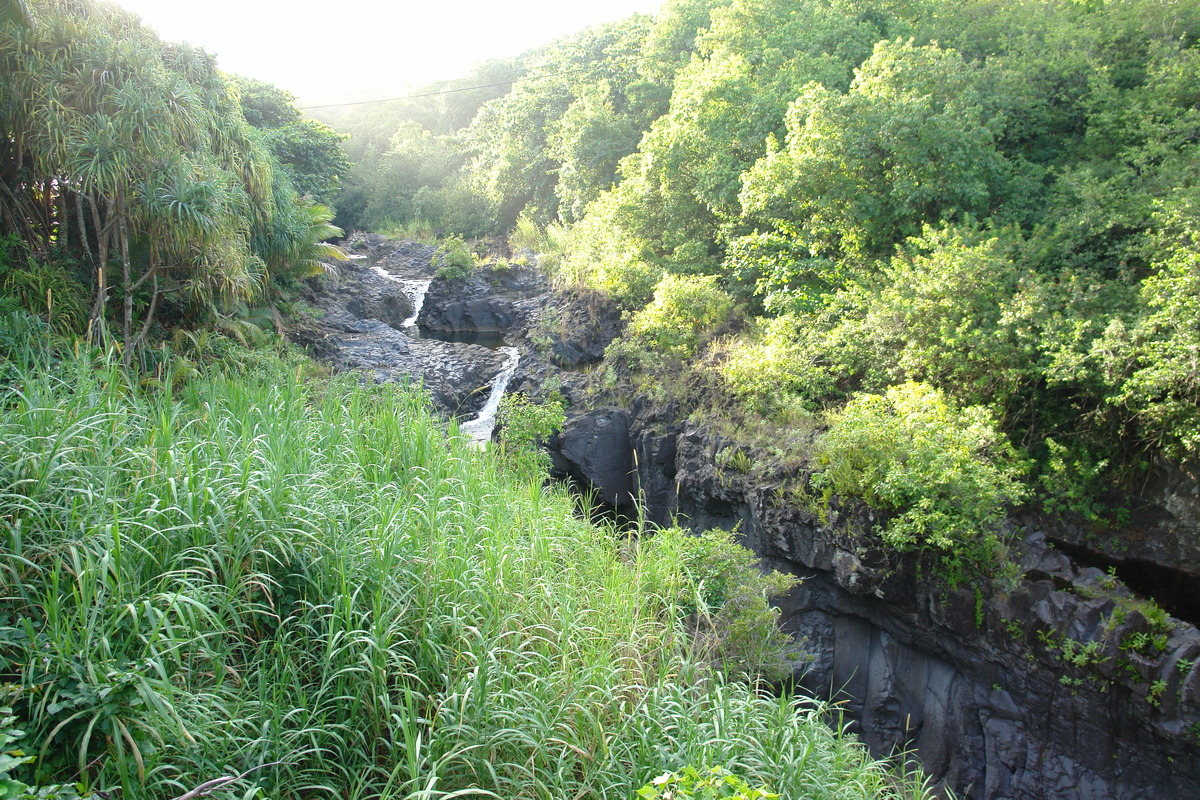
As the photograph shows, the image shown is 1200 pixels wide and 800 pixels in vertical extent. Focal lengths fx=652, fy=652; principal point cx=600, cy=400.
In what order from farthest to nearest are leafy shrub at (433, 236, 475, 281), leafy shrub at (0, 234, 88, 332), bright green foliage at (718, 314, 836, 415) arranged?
leafy shrub at (433, 236, 475, 281), bright green foliage at (718, 314, 836, 415), leafy shrub at (0, 234, 88, 332)

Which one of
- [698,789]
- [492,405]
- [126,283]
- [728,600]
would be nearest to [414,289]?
[492,405]

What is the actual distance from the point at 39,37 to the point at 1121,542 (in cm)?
1143

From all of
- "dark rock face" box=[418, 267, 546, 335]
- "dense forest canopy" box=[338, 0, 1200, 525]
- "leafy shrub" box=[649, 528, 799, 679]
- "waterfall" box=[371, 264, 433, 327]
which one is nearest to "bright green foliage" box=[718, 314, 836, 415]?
"dense forest canopy" box=[338, 0, 1200, 525]

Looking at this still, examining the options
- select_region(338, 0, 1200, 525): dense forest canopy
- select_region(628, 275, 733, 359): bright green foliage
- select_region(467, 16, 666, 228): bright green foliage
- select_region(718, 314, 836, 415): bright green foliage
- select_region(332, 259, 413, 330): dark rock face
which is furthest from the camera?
select_region(467, 16, 666, 228): bright green foliage

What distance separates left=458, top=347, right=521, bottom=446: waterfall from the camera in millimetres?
11648

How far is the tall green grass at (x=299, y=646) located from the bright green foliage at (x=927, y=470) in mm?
2256

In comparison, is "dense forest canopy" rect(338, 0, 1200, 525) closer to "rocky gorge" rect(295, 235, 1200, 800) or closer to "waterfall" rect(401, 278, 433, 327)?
"rocky gorge" rect(295, 235, 1200, 800)

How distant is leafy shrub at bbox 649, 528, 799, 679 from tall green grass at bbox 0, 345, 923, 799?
26.6 inches

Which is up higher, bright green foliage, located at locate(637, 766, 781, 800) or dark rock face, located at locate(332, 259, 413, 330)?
bright green foliage, located at locate(637, 766, 781, 800)

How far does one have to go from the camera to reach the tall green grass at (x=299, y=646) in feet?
8.16

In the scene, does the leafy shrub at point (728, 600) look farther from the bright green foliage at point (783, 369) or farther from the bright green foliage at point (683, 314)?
the bright green foliage at point (683, 314)

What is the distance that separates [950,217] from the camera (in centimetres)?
846

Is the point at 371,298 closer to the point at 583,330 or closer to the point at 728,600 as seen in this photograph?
the point at 583,330

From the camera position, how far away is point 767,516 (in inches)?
280
